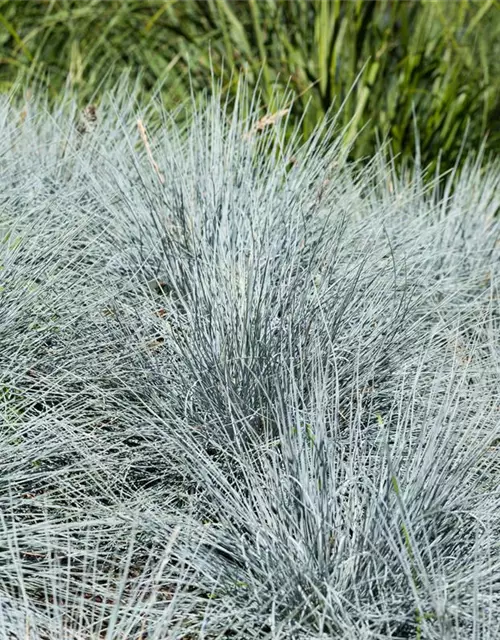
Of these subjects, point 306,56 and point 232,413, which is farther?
point 306,56

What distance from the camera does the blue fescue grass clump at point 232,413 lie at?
56.2 inches

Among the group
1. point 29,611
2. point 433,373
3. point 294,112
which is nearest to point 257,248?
point 433,373

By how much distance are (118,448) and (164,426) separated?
0.35 ft

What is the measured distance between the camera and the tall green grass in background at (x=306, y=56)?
3818 millimetres

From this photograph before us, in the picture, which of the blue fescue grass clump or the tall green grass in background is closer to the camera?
the blue fescue grass clump

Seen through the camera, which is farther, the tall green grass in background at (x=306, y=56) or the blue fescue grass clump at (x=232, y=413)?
the tall green grass in background at (x=306, y=56)

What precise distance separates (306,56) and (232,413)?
2.55m

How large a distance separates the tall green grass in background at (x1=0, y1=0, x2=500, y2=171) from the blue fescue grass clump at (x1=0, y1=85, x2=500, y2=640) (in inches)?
48.9

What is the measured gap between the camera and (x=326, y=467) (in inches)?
60.9

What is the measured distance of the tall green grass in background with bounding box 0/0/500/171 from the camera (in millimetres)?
3818

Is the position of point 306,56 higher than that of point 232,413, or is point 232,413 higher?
point 306,56

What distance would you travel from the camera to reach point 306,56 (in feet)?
13.0

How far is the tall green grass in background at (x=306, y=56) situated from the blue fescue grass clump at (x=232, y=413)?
4.08 feet

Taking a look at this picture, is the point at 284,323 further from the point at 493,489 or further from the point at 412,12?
the point at 412,12
